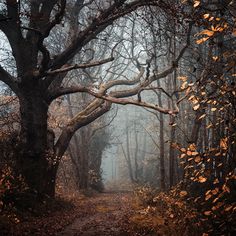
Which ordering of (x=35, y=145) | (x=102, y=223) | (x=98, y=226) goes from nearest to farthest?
(x=98, y=226) < (x=102, y=223) < (x=35, y=145)

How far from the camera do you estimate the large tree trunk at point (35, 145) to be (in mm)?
11656

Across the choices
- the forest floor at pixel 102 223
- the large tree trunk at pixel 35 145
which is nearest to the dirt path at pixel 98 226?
the forest floor at pixel 102 223

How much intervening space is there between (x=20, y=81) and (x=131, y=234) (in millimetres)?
7093

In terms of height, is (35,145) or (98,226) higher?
(35,145)

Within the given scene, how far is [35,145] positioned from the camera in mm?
12023

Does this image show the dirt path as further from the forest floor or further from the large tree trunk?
the large tree trunk

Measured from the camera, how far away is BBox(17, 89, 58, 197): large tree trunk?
38.2 ft

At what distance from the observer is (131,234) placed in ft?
27.4

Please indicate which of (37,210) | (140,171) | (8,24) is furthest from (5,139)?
(140,171)

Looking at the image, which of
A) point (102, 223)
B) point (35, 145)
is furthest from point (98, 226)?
point (35, 145)

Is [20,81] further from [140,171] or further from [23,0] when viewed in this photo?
[140,171]

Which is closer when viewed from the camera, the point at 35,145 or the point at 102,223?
the point at 102,223

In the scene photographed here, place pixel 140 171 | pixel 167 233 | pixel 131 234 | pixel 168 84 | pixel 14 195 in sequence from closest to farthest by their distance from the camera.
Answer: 1. pixel 167 233
2. pixel 131 234
3. pixel 14 195
4. pixel 168 84
5. pixel 140 171

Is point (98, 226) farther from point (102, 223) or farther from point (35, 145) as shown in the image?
point (35, 145)
